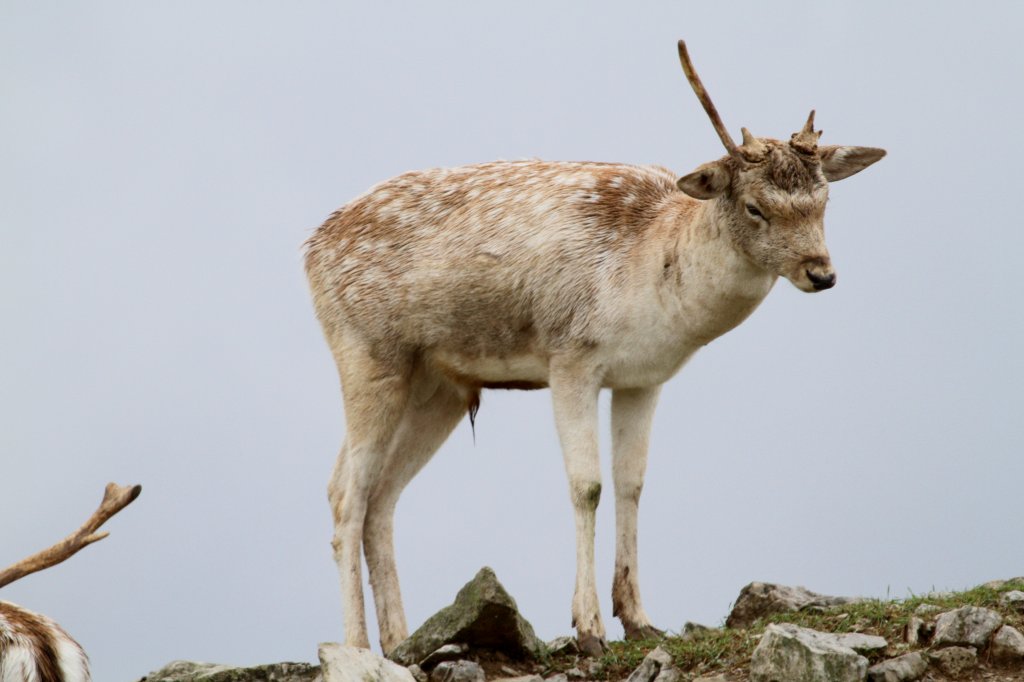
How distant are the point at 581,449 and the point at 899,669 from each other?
2587mm

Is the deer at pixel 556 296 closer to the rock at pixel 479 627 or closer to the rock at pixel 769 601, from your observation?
the rock at pixel 479 627

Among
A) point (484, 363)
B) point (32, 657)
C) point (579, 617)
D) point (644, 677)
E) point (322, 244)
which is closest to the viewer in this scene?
point (32, 657)

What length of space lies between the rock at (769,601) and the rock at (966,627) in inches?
50.5

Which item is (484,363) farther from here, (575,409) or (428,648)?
(428,648)

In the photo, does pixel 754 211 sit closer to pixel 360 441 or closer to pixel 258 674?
pixel 360 441

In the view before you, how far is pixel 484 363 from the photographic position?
12914 millimetres

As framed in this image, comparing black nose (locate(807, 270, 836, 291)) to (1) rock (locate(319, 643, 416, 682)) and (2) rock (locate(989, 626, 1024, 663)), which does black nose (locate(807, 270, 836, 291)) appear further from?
(1) rock (locate(319, 643, 416, 682))

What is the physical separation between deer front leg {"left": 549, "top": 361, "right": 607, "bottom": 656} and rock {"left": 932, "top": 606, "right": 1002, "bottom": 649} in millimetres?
2226

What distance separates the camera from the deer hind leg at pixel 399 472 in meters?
13.2

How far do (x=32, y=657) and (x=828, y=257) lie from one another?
5.40 meters

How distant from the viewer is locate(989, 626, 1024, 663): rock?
11.2 meters

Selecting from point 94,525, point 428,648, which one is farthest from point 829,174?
point 94,525

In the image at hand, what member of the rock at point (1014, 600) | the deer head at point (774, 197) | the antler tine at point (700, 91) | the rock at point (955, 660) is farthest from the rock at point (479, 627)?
the antler tine at point (700, 91)

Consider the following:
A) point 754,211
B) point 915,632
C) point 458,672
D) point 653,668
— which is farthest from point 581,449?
point 915,632
